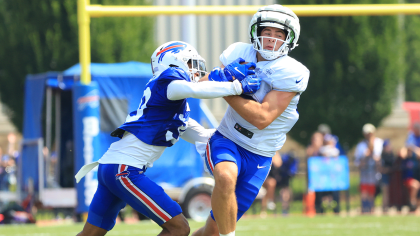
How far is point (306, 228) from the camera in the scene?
7.44 m

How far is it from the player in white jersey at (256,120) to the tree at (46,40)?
11.4 meters

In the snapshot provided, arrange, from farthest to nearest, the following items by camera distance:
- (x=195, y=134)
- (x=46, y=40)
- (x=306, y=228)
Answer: (x=46, y=40) < (x=306, y=228) < (x=195, y=134)

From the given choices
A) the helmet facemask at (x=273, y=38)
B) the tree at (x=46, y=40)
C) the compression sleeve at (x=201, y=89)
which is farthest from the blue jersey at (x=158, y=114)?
the tree at (x=46, y=40)

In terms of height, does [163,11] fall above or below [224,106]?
above

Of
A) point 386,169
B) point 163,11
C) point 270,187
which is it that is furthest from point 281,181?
point 163,11

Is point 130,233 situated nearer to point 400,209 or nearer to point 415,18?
point 400,209

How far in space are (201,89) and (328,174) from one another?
6.85m

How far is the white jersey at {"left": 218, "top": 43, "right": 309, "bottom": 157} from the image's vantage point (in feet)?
13.0

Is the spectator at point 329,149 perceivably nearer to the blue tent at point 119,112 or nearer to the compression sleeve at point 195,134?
the blue tent at point 119,112

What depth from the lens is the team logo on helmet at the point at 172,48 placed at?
3.97 metres

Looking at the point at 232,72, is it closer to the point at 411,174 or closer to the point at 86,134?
the point at 86,134

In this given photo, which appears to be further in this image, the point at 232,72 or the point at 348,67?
the point at 348,67

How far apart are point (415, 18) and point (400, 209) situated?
14483mm

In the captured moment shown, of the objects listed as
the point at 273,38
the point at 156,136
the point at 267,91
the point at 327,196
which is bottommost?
the point at 327,196
